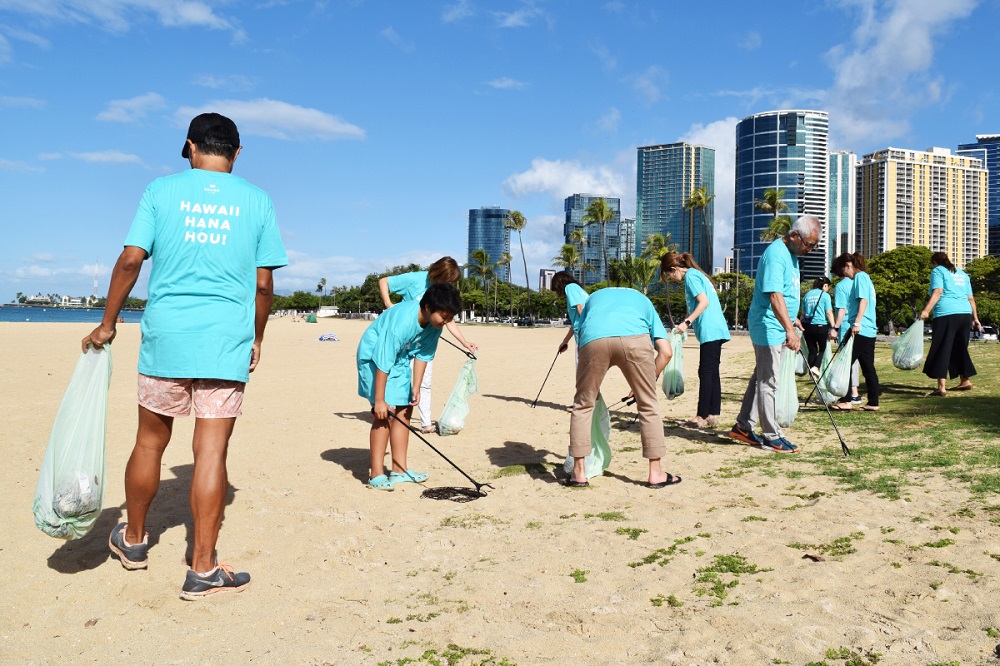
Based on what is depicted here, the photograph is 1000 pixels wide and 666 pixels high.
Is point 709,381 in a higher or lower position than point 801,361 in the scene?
lower

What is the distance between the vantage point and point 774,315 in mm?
5945

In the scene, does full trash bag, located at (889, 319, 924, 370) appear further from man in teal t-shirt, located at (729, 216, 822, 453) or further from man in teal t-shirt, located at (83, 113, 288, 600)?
man in teal t-shirt, located at (83, 113, 288, 600)

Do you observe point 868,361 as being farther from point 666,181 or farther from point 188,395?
point 666,181

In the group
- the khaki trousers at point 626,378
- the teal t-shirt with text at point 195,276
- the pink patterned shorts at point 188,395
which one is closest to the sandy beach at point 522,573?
the khaki trousers at point 626,378

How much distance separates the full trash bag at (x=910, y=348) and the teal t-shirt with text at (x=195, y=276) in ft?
28.5

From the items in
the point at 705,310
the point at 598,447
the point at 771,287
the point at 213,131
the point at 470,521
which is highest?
the point at 213,131

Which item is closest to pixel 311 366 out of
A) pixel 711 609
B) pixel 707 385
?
pixel 707 385

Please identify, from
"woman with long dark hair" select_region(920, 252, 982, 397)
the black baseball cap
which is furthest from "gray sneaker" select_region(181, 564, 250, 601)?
"woman with long dark hair" select_region(920, 252, 982, 397)

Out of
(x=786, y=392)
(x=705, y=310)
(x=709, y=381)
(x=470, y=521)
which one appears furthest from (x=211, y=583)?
(x=709, y=381)

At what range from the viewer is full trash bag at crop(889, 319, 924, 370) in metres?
9.13

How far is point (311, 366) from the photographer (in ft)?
53.3

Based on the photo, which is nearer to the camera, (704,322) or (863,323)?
(704,322)

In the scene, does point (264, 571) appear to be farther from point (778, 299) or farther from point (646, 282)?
point (646, 282)

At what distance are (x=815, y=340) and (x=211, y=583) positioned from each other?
26.8 feet
